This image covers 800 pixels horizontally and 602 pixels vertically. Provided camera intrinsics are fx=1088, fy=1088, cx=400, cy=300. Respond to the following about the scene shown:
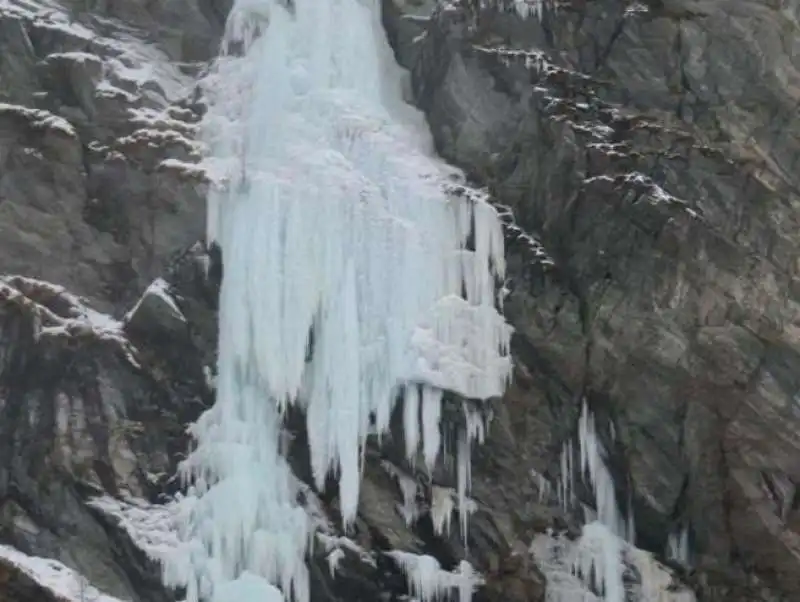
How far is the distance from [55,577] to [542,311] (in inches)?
296

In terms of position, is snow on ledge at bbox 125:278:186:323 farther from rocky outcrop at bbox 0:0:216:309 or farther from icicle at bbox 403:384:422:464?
icicle at bbox 403:384:422:464

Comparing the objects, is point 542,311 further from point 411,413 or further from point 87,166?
point 87,166

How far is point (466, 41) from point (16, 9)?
7.02 meters

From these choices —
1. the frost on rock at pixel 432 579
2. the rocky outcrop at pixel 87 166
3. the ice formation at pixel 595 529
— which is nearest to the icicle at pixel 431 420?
the frost on rock at pixel 432 579

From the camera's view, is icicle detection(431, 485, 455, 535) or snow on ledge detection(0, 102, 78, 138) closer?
icicle detection(431, 485, 455, 535)

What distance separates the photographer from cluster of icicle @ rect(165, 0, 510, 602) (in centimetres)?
1449

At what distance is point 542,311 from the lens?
15.7 m

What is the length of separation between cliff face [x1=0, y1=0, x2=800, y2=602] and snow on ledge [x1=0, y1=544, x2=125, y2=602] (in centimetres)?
33

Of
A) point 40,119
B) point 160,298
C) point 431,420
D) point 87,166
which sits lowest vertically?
point 431,420

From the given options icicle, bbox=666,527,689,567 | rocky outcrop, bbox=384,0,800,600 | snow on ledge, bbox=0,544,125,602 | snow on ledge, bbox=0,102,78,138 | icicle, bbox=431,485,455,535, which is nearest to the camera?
snow on ledge, bbox=0,544,125,602

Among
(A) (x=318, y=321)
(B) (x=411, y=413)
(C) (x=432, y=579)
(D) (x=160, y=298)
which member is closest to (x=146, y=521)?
(D) (x=160, y=298)

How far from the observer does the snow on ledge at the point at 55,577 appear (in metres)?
13.6

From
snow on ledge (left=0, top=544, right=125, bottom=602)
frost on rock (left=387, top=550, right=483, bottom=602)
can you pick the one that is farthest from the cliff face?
snow on ledge (left=0, top=544, right=125, bottom=602)

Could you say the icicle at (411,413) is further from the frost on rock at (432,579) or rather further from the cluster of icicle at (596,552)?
the cluster of icicle at (596,552)
